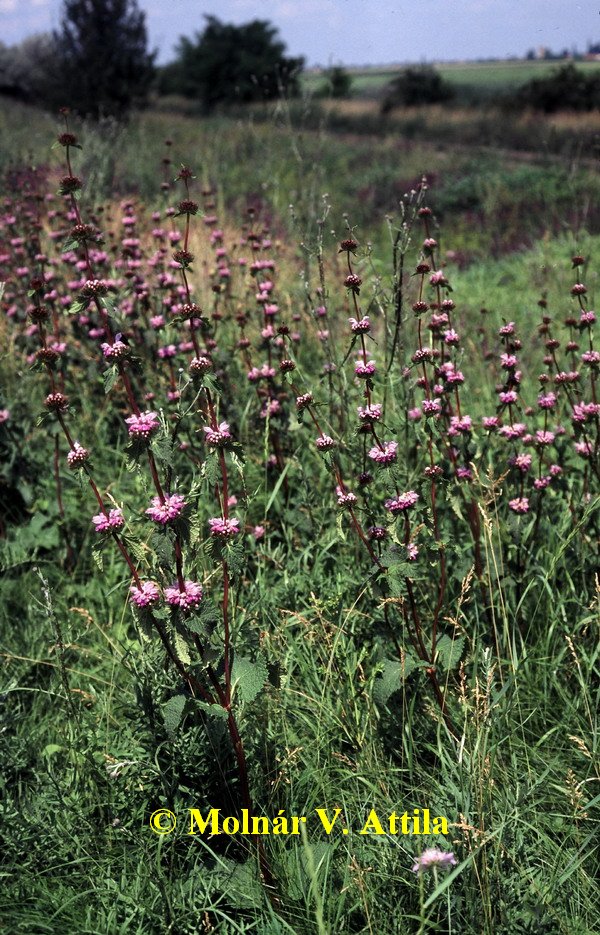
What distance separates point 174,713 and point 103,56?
24434 millimetres

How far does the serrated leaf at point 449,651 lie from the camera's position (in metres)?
2.05

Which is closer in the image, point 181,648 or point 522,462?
point 181,648

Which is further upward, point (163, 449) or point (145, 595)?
point (163, 449)

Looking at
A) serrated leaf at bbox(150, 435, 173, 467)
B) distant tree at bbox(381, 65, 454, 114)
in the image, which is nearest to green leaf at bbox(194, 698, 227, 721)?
serrated leaf at bbox(150, 435, 173, 467)

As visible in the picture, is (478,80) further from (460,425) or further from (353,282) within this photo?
(353,282)

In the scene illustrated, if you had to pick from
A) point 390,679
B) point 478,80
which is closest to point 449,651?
point 390,679

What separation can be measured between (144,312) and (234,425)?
27.9 inches

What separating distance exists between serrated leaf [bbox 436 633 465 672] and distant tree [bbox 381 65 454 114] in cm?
2735

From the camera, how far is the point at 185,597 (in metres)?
1.69

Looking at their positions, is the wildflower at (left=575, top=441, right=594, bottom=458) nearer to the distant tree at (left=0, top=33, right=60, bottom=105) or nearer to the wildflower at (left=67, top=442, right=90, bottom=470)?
the wildflower at (left=67, top=442, right=90, bottom=470)

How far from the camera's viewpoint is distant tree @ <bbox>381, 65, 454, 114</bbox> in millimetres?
26828

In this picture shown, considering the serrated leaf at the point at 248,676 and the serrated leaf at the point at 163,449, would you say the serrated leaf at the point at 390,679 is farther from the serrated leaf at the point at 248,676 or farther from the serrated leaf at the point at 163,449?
the serrated leaf at the point at 163,449

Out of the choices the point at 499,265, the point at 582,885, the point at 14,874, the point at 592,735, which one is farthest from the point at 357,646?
the point at 499,265

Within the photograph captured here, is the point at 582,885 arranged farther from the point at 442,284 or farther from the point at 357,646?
the point at 442,284
